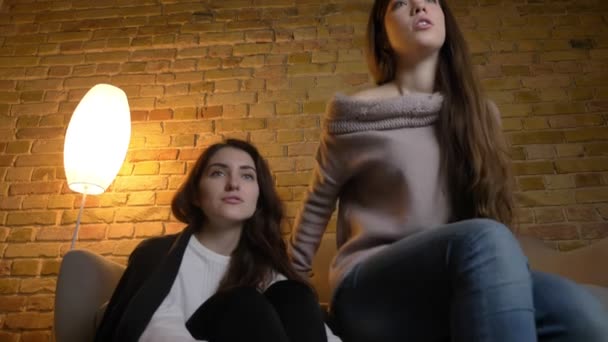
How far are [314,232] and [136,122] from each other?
134 cm

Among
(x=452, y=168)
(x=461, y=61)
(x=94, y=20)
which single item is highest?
(x=94, y=20)

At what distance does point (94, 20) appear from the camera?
2412 millimetres

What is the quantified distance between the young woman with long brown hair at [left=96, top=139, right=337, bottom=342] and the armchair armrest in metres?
0.10

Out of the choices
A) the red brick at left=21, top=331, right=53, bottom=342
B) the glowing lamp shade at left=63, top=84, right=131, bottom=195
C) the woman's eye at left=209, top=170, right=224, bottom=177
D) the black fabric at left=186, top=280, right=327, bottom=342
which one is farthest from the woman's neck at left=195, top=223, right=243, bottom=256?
the red brick at left=21, top=331, right=53, bottom=342

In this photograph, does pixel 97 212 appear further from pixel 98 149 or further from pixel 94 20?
pixel 94 20

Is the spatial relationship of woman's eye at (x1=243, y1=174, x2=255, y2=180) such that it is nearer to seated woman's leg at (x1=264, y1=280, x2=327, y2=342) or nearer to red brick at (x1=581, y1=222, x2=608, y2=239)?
seated woman's leg at (x1=264, y1=280, x2=327, y2=342)

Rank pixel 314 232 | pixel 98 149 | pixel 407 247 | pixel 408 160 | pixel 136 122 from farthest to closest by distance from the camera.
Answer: pixel 136 122 → pixel 98 149 → pixel 314 232 → pixel 408 160 → pixel 407 247

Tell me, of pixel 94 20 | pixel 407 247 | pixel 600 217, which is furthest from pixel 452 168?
pixel 94 20

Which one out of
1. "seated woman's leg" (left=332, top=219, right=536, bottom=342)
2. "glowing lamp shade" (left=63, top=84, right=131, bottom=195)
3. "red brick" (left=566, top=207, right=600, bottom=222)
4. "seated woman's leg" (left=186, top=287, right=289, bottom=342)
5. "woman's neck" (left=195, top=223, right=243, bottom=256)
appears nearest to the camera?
"seated woman's leg" (left=332, top=219, right=536, bottom=342)

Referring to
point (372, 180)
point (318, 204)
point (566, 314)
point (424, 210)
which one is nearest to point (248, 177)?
point (318, 204)

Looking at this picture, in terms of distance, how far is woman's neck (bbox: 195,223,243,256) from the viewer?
1139 millimetres

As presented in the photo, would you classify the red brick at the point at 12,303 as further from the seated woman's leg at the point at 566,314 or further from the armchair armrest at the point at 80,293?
the seated woman's leg at the point at 566,314

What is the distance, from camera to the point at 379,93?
1.08 m

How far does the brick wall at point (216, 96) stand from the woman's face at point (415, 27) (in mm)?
949
